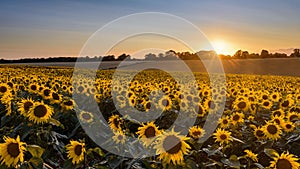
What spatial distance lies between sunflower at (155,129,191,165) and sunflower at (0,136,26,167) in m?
1.02

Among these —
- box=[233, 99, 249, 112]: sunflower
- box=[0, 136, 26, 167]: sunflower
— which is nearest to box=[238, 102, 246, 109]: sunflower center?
box=[233, 99, 249, 112]: sunflower

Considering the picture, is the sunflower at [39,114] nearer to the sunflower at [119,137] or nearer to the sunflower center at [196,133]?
the sunflower at [119,137]

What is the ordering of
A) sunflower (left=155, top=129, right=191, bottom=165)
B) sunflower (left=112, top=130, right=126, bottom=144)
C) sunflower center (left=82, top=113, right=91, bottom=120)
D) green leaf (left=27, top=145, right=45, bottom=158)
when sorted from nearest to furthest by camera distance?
green leaf (left=27, top=145, right=45, bottom=158) < sunflower (left=155, top=129, right=191, bottom=165) < sunflower (left=112, top=130, right=126, bottom=144) < sunflower center (left=82, top=113, right=91, bottom=120)

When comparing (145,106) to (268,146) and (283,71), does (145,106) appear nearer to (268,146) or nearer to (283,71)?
(268,146)

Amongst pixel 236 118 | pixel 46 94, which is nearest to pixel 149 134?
pixel 236 118

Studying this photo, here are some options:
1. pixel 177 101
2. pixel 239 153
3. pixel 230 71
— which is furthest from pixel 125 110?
pixel 230 71

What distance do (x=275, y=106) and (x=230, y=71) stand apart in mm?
44775

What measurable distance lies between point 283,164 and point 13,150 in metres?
2.13

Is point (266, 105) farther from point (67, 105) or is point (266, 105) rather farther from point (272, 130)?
point (67, 105)

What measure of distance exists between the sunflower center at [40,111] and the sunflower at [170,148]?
1.71 m

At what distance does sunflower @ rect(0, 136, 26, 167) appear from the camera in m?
2.91

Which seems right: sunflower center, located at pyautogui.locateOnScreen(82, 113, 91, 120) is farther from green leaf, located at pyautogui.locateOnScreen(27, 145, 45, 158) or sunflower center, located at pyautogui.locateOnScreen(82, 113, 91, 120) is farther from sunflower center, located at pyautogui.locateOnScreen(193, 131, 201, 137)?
green leaf, located at pyautogui.locateOnScreen(27, 145, 45, 158)

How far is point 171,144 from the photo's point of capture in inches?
122

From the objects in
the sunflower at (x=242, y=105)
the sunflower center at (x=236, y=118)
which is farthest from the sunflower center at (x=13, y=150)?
the sunflower at (x=242, y=105)
